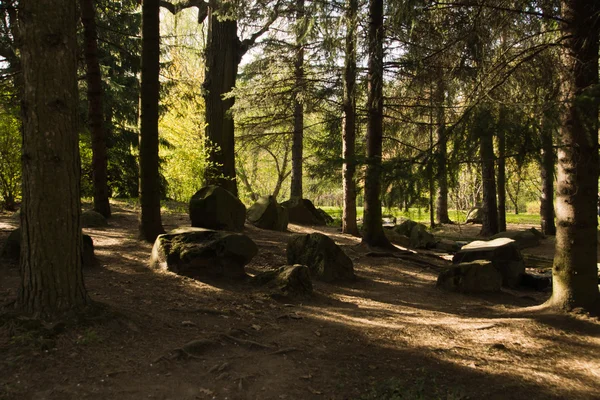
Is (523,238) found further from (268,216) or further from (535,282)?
(268,216)

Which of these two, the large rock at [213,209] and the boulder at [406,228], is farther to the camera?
the boulder at [406,228]

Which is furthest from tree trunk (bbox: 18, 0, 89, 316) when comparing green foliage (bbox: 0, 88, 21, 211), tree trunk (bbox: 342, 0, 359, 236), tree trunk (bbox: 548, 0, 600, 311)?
green foliage (bbox: 0, 88, 21, 211)

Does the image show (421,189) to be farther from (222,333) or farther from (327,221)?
(327,221)

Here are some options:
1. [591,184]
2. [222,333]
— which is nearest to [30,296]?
[222,333]

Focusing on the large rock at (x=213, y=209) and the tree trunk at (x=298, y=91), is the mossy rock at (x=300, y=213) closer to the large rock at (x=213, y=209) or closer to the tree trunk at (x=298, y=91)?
the tree trunk at (x=298, y=91)

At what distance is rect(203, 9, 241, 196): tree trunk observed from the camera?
12664 mm

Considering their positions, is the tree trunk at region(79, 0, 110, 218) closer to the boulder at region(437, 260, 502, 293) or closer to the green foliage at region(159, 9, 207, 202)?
the green foliage at region(159, 9, 207, 202)

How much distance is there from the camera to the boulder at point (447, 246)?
1432 centimetres

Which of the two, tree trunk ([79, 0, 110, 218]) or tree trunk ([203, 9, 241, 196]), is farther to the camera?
tree trunk ([203, 9, 241, 196])

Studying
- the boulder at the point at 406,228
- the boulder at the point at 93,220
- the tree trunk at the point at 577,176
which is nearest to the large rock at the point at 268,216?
the boulder at the point at 93,220

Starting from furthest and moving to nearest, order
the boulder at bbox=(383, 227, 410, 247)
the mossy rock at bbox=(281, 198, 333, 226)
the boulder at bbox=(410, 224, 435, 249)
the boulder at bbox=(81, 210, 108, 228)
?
the mossy rock at bbox=(281, 198, 333, 226), the boulder at bbox=(410, 224, 435, 249), the boulder at bbox=(383, 227, 410, 247), the boulder at bbox=(81, 210, 108, 228)

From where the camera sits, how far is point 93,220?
10211mm

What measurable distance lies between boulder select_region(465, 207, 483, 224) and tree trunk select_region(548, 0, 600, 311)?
18777 millimetres

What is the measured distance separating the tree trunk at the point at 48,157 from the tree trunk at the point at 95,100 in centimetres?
717
